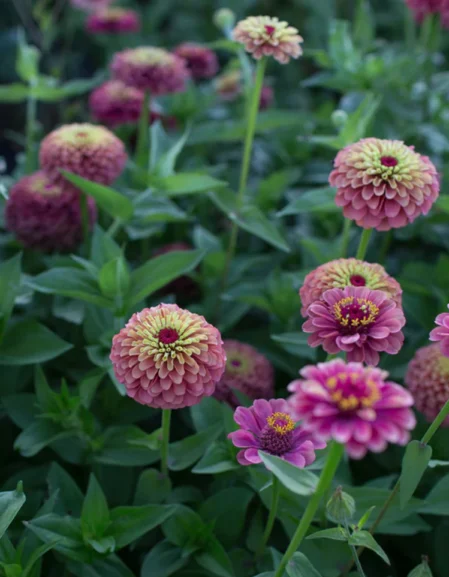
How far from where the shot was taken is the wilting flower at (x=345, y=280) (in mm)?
726

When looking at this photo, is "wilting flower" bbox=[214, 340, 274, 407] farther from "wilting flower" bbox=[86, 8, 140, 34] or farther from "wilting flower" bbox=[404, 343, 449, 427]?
"wilting flower" bbox=[86, 8, 140, 34]

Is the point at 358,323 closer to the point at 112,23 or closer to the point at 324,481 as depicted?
the point at 324,481

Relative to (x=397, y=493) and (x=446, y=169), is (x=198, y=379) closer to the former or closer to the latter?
(x=397, y=493)

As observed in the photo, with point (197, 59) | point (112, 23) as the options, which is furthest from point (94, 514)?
point (112, 23)

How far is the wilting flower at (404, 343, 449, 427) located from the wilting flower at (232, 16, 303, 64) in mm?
414

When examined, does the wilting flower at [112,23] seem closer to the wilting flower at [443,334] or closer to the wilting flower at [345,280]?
the wilting flower at [345,280]

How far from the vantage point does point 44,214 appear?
42.8 inches

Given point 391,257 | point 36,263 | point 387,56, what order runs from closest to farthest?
point 36,263 → point 391,257 → point 387,56

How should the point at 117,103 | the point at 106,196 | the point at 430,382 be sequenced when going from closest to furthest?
the point at 430,382
the point at 106,196
the point at 117,103

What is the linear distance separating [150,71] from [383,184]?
64cm

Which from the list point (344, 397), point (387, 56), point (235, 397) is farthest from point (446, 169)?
point (344, 397)

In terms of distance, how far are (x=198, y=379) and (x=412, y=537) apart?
0.46m

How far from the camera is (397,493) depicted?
2.45 feet

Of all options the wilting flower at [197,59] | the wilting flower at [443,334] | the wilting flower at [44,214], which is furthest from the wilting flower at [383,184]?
the wilting flower at [197,59]
